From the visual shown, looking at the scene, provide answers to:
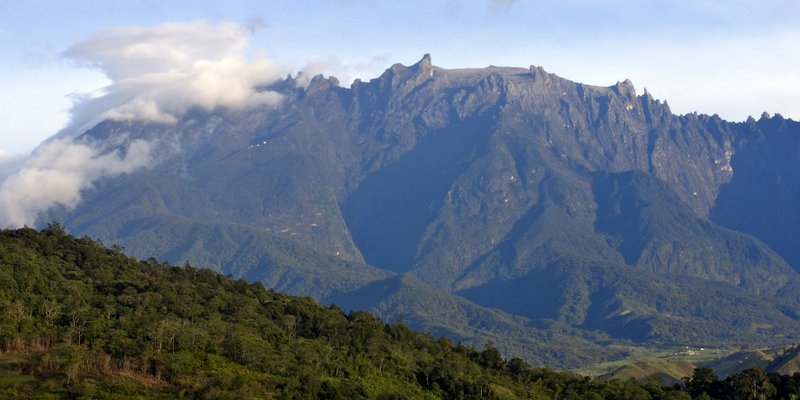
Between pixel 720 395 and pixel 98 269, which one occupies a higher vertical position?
pixel 98 269

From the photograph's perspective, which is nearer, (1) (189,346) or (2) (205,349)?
(1) (189,346)

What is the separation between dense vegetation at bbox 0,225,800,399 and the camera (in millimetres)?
129750

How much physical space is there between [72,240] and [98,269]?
66.2 ft

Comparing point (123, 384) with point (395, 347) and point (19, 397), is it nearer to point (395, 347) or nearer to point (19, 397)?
point (19, 397)

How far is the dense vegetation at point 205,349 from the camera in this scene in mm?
129750

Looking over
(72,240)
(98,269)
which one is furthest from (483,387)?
(72,240)

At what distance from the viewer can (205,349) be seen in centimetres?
14475

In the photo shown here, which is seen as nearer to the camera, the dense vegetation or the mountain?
the mountain

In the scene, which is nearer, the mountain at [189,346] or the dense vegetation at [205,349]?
the mountain at [189,346]

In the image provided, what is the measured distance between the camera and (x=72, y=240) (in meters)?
198

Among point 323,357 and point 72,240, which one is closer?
point 323,357

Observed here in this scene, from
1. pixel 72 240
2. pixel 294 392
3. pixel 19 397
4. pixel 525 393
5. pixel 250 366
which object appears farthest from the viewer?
pixel 72 240

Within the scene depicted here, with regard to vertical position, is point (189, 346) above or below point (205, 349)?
above

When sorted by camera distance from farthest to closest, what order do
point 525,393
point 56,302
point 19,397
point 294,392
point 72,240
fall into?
point 72,240 → point 525,393 → point 56,302 → point 294,392 → point 19,397
